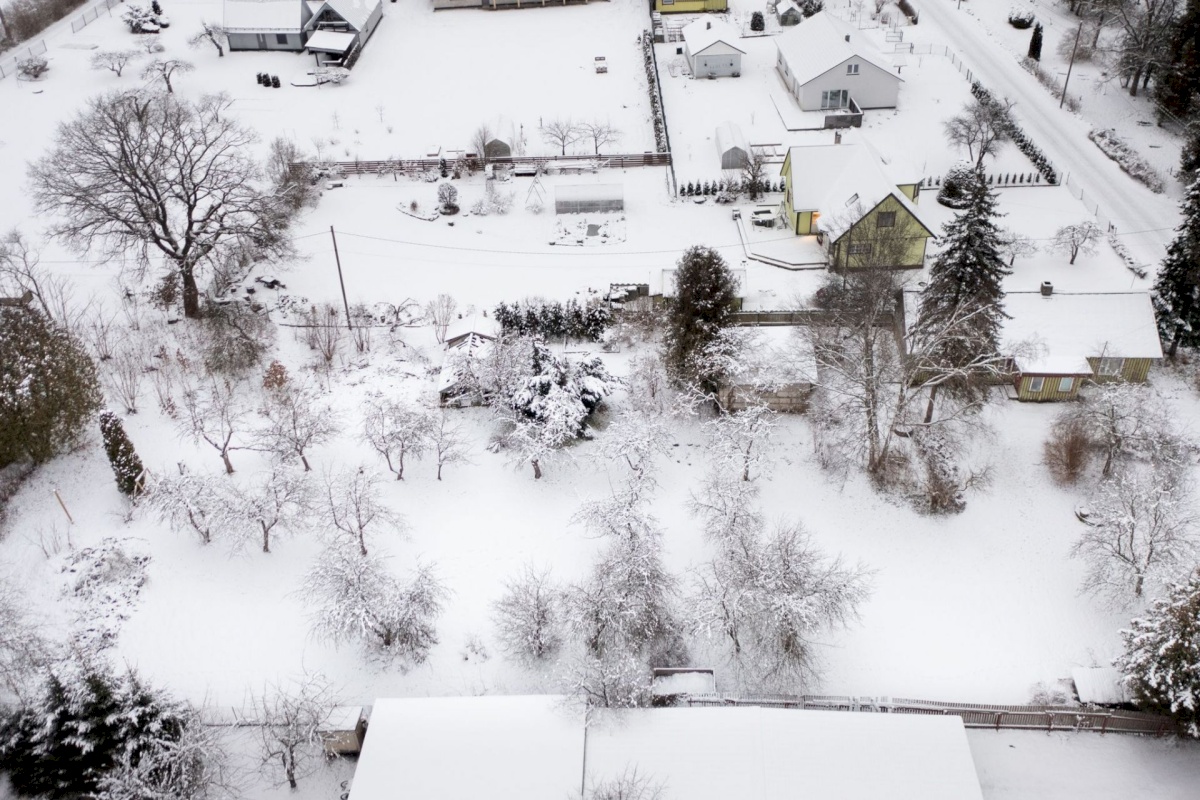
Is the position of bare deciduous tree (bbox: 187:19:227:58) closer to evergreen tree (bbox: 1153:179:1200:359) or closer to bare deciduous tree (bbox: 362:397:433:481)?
bare deciduous tree (bbox: 362:397:433:481)

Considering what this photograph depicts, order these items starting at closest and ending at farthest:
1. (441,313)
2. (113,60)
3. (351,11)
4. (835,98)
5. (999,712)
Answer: (999,712) → (441,313) → (835,98) → (113,60) → (351,11)

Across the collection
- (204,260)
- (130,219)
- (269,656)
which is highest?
(130,219)

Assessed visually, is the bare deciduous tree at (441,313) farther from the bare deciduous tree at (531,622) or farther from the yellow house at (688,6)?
the yellow house at (688,6)

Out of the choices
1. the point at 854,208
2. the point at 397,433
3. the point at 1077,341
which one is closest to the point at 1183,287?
the point at 1077,341

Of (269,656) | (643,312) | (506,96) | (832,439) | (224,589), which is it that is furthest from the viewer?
(506,96)

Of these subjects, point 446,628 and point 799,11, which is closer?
point 446,628

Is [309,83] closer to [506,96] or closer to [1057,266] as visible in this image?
[506,96]

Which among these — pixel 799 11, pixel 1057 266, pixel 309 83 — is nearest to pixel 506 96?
pixel 309 83

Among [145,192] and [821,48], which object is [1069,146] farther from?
[145,192]
